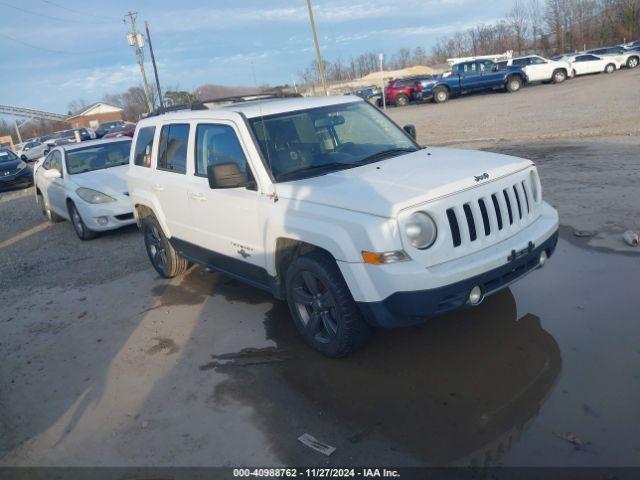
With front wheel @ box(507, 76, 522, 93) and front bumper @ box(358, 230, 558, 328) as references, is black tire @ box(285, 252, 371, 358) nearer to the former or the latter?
front bumper @ box(358, 230, 558, 328)

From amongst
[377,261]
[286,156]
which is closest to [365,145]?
[286,156]

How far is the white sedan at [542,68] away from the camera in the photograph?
31.4m

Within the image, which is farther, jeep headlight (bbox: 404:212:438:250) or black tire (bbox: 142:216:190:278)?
black tire (bbox: 142:216:190:278)

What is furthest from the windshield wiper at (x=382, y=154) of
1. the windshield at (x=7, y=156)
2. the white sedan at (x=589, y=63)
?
the white sedan at (x=589, y=63)

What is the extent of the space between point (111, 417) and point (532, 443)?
112 inches

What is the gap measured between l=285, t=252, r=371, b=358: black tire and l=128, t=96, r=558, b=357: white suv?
11 mm

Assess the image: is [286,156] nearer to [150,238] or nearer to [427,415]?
[427,415]

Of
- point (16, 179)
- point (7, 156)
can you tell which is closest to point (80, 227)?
point (16, 179)

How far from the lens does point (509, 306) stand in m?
4.82

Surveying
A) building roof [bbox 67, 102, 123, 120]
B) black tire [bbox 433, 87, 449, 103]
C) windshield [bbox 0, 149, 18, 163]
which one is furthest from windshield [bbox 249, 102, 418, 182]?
building roof [bbox 67, 102, 123, 120]

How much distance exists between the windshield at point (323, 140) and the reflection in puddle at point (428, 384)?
1.49m

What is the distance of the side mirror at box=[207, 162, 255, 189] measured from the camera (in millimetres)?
4461

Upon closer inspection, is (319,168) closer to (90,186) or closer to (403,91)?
(90,186)

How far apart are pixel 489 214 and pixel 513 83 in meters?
30.2
